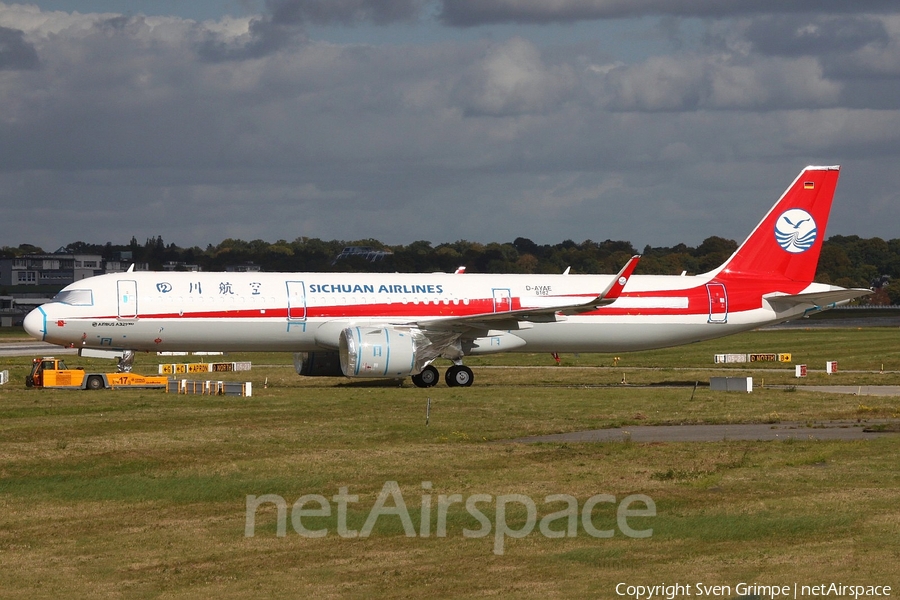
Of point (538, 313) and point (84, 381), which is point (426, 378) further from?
point (84, 381)

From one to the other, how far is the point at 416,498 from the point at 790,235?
33463mm

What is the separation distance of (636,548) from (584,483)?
5.11 metres

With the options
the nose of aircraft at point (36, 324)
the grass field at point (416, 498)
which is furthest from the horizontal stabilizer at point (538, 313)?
the nose of aircraft at point (36, 324)

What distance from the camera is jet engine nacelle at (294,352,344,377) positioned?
144 feet

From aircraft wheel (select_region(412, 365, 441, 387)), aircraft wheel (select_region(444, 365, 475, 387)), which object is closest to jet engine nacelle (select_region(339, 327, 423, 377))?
aircraft wheel (select_region(412, 365, 441, 387))

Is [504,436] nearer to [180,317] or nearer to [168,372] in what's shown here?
[180,317]

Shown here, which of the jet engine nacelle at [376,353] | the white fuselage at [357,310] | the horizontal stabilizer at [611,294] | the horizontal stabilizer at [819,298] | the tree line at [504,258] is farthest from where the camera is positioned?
the tree line at [504,258]

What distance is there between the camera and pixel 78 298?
133ft

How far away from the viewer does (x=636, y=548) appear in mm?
16031

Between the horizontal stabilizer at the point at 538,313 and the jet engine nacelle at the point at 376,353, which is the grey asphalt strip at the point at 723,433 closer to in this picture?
the horizontal stabilizer at the point at 538,313

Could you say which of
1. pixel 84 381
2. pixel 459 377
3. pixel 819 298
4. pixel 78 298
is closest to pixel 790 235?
pixel 819 298

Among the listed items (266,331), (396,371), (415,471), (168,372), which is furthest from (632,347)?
(415,471)

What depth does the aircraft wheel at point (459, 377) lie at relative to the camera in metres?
43.8

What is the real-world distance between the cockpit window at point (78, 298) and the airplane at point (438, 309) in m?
0.05
